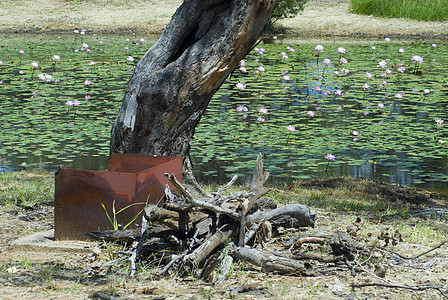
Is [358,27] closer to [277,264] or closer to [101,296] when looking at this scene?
[277,264]

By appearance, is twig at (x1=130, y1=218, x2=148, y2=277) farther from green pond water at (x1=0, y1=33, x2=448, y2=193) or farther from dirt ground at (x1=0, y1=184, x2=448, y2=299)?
green pond water at (x1=0, y1=33, x2=448, y2=193)

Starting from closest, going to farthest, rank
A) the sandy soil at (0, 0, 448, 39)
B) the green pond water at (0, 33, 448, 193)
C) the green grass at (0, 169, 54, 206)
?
the green grass at (0, 169, 54, 206)
the green pond water at (0, 33, 448, 193)
the sandy soil at (0, 0, 448, 39)

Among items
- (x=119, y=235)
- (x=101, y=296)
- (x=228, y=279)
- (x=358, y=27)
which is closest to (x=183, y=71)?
(x=119, y=235)

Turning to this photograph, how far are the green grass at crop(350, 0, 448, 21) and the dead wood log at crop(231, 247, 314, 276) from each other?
2068 centimetres

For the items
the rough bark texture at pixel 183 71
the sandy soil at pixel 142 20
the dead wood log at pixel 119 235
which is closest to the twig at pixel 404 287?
the dead wood log at pixel 119 235

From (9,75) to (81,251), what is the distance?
9.25m

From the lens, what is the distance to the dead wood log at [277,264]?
3.12 metres

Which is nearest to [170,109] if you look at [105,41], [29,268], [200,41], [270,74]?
[200,41]

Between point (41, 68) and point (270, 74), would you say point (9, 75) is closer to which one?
point (41, 68)

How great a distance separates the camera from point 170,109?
4281 mm

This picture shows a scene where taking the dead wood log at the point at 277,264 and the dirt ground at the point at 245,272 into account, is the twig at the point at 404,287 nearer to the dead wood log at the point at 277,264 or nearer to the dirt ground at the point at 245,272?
the dirt ground at the point at 245,272

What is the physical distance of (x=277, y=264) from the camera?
3117 mm

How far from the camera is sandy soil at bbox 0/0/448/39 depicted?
68.2 ft

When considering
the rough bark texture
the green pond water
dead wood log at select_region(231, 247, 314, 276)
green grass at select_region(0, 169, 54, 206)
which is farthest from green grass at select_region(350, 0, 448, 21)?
dead wood log at select_region(231, 247, 314, 276)
